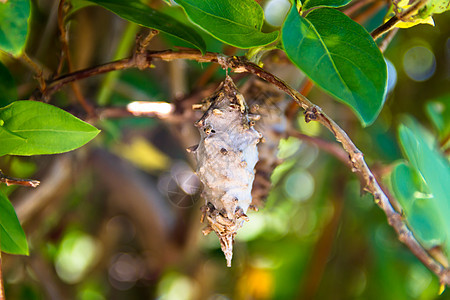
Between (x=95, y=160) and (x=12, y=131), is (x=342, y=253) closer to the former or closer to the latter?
(x=95, y=160)

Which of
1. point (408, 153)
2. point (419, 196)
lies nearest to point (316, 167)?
point (419, 196)

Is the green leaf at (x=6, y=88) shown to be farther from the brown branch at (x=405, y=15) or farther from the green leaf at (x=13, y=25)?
the brown branch at (x=405, y=15)

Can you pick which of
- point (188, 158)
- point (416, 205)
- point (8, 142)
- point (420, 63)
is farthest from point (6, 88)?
point (420, 63)

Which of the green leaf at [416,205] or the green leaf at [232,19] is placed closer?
the green leaf at [232,19]

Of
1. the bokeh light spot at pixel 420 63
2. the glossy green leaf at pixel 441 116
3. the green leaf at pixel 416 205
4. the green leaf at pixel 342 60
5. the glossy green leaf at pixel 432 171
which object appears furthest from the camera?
the bokeh light spot at pixel 420 63

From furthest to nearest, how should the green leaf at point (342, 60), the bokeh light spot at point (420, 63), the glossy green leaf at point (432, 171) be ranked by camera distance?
the bokeh light spot at point (420, 63)
the glossy green leaf at point (432, 171)
the green leaf at point (342, 60)

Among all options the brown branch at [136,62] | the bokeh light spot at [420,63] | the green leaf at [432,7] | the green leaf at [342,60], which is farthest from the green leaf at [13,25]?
the bokeh light spot at [420,63]
